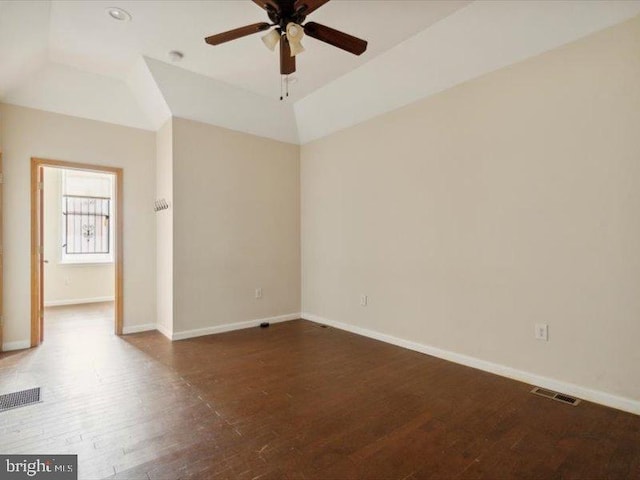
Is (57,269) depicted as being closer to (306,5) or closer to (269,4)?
(269,4)

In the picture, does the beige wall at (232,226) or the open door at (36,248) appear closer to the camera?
the open door at (36,248)

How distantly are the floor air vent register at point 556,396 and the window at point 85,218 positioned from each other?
23.8 ft

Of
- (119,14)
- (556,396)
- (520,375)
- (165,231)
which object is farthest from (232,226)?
(556,396)

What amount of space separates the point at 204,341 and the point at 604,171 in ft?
13.4

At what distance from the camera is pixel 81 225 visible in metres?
6.70

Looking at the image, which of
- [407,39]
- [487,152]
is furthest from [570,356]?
[407,39]

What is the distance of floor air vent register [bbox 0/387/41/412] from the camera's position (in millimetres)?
2404

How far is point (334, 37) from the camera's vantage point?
2.36 m

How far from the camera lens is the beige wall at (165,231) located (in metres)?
4.02

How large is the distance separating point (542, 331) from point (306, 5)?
2932 mm

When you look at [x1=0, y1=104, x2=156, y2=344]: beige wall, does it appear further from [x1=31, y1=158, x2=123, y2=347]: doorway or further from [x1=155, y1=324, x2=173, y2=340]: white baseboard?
[x1=31, y1=158, x2=123, y2=347]: doorway

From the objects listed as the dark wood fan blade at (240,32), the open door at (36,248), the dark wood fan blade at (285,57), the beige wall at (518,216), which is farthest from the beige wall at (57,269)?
the dark wood fan blade at (285,57)

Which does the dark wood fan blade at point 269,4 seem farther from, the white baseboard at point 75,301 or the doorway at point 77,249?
the white baseboard at point 75,301

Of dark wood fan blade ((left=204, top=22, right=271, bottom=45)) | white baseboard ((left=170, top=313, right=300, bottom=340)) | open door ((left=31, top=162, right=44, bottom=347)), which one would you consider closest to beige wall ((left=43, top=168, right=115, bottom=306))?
open door ((left=31, top=162, right=44, bottom=347))
